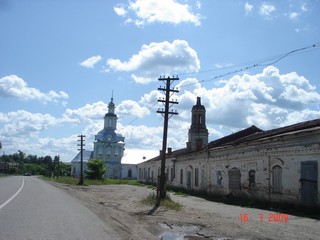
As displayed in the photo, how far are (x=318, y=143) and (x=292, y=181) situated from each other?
10.0 ft

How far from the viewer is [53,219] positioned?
12.4 metres

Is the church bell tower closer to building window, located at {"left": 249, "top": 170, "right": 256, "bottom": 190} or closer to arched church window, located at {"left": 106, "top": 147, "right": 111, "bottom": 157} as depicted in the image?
building window, located at {"left": 249, "top": 170, "right": 256, "bottom": 190}

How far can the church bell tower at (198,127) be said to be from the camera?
5000 cm

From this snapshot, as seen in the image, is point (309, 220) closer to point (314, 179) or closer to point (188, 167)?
point (314, 179)

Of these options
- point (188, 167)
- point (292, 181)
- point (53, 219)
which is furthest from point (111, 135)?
point (53, 219)

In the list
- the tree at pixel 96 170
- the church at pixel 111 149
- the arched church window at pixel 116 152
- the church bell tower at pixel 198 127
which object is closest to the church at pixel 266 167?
the church bell tower at pixel 198 127

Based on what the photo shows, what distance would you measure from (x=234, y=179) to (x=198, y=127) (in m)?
22.5

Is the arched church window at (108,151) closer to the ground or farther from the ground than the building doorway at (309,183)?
farther from the ground

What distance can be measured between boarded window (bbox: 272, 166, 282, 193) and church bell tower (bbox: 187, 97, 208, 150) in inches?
1068

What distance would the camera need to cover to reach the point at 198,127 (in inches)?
1996

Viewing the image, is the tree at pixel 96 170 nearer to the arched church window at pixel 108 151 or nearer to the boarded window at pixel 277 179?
→ the arched church window at pixel 108 151

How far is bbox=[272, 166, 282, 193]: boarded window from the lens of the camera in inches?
861

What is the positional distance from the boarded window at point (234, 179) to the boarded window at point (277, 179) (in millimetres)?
5063

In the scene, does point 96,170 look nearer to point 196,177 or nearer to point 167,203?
point 196,177
